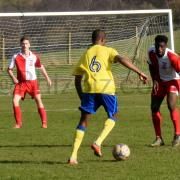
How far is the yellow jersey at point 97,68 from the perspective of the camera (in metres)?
9.95

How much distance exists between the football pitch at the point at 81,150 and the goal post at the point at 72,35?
7.91 meters

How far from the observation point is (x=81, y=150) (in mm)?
11414

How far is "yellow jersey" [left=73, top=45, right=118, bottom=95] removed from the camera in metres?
9.95

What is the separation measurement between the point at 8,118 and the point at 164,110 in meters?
4.55

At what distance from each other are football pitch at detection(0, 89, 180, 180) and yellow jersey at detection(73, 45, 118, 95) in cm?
112

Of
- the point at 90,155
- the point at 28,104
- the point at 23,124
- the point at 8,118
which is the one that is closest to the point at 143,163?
the point at 90,155

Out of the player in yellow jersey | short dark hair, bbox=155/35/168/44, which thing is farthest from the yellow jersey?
short dark hair, bbox=155/35/168/44

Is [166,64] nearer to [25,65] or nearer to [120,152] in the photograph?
[120,152]

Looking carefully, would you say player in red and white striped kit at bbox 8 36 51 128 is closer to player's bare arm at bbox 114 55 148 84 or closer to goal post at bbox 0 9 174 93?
player's bare arm at bbox 114 55 148 84

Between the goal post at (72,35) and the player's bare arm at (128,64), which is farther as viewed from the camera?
the goal post at (72,35)

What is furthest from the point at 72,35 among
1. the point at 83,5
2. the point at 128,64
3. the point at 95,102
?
the point at 83,5

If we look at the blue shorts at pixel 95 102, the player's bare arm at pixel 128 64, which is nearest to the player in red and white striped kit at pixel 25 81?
the blue shorts at pixel 95 102

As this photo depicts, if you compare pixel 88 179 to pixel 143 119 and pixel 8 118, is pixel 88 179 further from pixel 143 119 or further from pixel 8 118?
pixel 8 118

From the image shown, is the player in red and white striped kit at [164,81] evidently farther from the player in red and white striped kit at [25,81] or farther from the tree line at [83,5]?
the tree line at [83,5]
